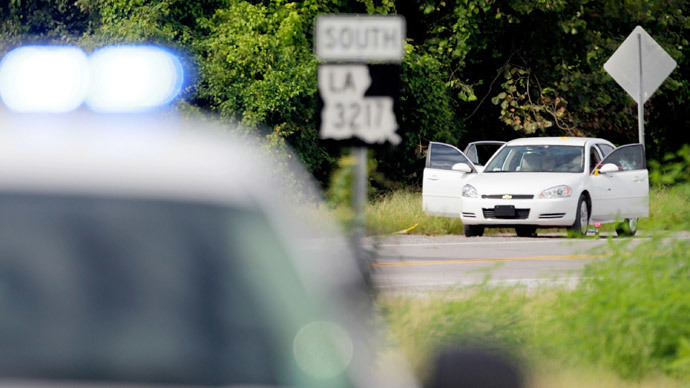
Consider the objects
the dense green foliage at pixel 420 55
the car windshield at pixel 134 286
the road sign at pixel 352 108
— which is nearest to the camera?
the car windshield at pixel 134 286

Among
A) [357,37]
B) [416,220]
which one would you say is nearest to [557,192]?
[416,220]

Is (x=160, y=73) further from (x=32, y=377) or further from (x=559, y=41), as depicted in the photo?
(x=559, y=41)

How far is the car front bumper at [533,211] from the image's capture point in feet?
52.6

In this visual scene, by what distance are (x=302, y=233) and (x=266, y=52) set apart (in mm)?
21372

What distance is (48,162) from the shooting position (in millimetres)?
1989

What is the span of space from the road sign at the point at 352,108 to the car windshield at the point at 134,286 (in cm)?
358

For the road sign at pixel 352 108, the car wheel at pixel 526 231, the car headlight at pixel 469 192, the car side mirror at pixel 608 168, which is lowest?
the car wheel at pixel 526 231

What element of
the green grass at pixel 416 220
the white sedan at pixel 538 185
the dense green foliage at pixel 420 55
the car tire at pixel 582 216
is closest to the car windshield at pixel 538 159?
the white sedan at pixel 538 185

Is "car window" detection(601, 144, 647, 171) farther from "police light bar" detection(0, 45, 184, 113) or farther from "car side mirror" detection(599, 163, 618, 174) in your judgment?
"police light bar" detection(0, 45, 184, 113)

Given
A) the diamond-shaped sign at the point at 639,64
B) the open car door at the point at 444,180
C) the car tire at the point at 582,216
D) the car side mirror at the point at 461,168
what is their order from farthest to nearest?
the open car door at the point at 444,180 < the car side mirror at the point at 461,168 < the car tire at the point at 582,216 < the diamond-shaped sign at the point at 639,64

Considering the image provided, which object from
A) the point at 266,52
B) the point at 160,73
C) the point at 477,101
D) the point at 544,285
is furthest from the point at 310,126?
the point at 160,73

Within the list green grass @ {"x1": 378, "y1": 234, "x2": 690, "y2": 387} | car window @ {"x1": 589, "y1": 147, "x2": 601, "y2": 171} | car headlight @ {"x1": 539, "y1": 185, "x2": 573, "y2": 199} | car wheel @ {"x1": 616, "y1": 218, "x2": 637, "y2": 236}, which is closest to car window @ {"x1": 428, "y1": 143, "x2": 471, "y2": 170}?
car headlight @ {"x1": 539, "y1": 185, "x2": 573, "y2": 199}

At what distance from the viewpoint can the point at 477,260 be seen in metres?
13.9

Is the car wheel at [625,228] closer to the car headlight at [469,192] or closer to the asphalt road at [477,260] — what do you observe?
the asphalt road at [477,260]
